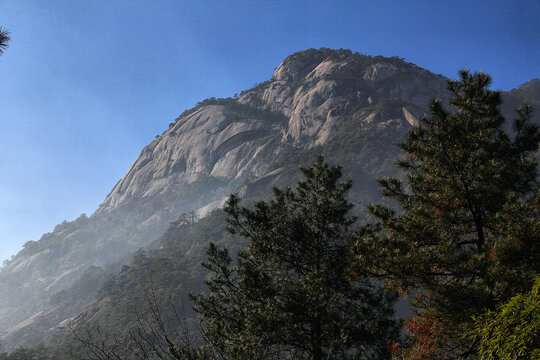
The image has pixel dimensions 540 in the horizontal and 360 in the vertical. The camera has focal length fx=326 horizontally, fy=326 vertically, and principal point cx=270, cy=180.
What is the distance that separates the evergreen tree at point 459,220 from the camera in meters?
5.81

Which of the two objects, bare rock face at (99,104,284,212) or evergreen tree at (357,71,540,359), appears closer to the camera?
evergreen tree at (357,71,540,359)

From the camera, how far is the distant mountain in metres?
84.9

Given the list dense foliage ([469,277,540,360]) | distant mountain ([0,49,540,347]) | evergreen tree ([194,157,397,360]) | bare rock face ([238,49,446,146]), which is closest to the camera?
dense foliage ([469,277,540,360])

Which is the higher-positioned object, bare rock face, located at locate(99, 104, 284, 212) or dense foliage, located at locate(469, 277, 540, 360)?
bare rock face, located at locate(99, 104, 284, 212)

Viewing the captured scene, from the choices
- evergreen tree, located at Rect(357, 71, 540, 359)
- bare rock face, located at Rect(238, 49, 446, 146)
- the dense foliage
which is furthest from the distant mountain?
the dense foliage

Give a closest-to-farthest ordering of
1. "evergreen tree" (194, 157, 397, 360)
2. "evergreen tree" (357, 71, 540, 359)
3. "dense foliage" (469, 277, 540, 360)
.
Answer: "dense foliage" (469, 277, 540, 360) → "evergreen tree" (357, 71, 540, 359) → "evergreen tree" (194, 157, 397, 360)

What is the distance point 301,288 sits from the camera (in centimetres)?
810

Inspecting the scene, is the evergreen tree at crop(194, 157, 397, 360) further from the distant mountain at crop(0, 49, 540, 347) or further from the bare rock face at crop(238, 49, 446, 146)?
the bare rock face at crop(238, 49, 446, 146)

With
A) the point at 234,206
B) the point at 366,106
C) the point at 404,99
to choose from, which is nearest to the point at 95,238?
the point at 366,106

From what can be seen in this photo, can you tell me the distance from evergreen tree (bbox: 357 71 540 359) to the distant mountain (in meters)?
69.5

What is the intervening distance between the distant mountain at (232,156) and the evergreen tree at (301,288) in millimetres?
67371

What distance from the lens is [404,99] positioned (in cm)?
10475

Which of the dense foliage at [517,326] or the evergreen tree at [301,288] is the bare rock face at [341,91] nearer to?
the evergreen tree at [301,288]

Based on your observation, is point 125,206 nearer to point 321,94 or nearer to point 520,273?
point 321,94
